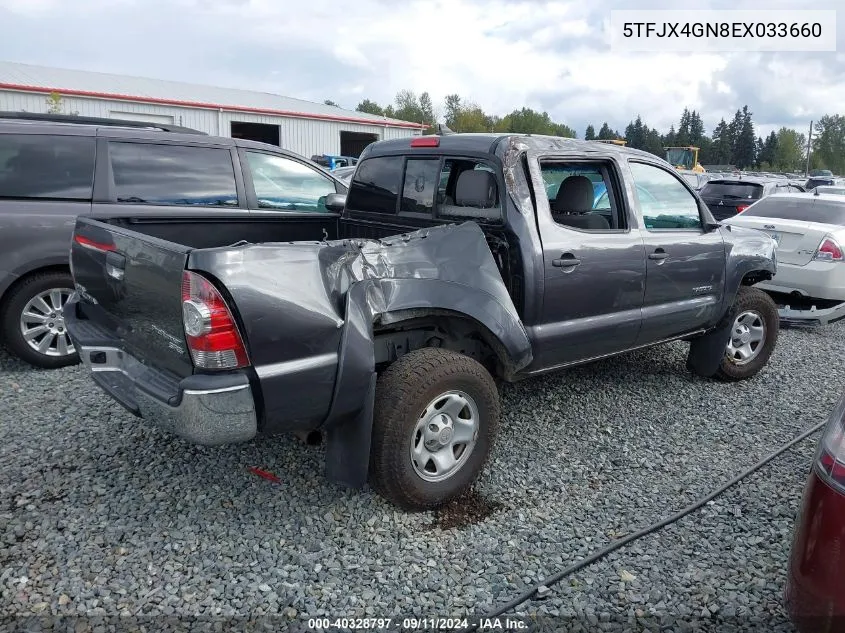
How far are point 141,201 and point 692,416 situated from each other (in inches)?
180

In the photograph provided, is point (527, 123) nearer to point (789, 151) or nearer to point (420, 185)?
point (789, 151)

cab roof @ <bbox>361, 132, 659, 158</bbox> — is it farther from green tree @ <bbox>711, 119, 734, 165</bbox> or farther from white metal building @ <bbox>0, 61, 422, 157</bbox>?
green tree @ <bbox>711, 119, 734, 165</bbox>

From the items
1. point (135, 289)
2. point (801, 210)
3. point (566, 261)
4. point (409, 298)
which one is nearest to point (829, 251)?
point (801, 210)

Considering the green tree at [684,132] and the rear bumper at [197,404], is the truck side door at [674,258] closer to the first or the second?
the rear bumper at [197,404]

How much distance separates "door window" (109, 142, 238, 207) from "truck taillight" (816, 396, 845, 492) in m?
4.90

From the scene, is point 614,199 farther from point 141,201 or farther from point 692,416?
point 141,201

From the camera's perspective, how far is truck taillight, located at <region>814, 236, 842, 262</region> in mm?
6980

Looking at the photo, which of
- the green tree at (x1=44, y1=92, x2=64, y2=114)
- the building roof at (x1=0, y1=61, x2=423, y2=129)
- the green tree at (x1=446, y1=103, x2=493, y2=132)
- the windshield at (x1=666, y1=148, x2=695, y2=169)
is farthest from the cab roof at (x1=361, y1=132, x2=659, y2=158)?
the green tree at (x1=446, y1=103, x2=493, y2=132)

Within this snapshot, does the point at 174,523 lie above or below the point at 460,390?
below

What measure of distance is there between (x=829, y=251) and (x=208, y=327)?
683 centimetres

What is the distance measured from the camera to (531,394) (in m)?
4.93

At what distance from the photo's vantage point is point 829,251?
7016 mm

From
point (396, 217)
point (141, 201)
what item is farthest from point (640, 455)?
point (141, 201)

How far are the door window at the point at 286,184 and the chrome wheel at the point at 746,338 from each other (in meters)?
3.64
